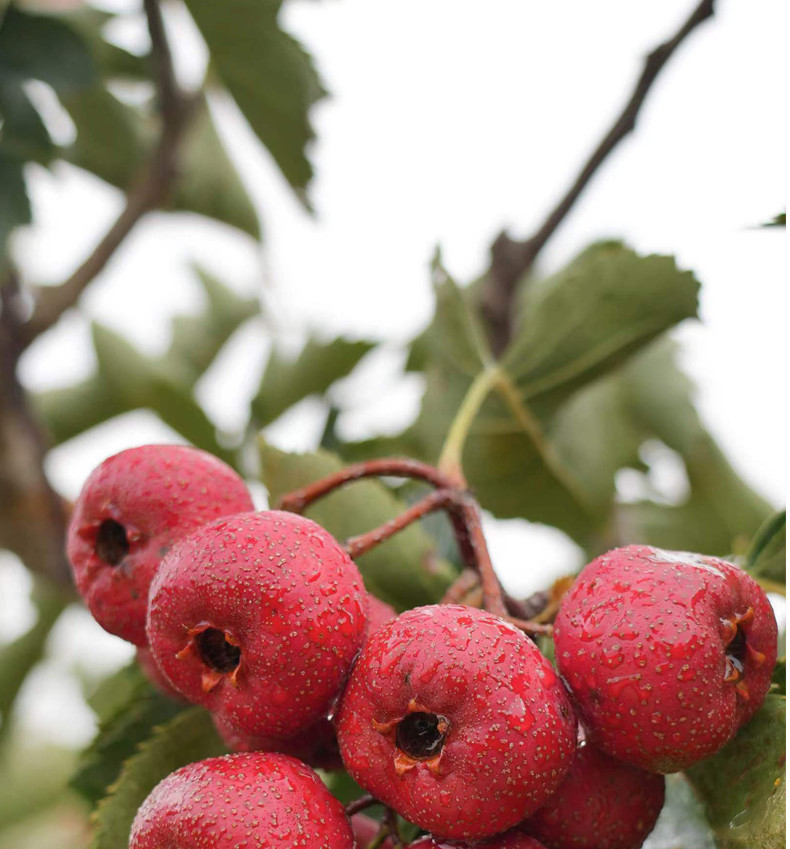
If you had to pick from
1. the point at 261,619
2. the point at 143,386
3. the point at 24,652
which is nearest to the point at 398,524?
the point at 261,619

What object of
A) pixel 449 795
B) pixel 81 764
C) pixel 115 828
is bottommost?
pixel 81 764

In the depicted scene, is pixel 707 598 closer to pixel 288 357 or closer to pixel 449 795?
pixel 449 795

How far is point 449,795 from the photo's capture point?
65cm

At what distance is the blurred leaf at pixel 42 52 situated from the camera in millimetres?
1314

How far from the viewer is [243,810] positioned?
654 millimetres

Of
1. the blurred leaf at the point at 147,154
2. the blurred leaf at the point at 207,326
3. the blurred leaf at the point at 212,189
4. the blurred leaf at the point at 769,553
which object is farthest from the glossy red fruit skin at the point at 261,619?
the blurred leaf at the point at 207,326

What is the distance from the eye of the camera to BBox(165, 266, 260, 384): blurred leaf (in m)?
2.07

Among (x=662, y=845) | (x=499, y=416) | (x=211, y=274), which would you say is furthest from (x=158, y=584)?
(x=211, y=274)

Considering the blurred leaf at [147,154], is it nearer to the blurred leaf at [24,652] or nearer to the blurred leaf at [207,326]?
the blurred leaf at [207,326]

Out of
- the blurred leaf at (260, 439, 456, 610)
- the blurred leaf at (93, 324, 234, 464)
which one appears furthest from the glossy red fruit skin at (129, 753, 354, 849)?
the blurred leaf at (93, 324, 234, 464)

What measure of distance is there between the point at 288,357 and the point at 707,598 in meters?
1.15

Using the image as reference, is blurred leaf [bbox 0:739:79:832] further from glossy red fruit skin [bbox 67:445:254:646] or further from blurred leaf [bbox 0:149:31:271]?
glossy red fruit skin [bbox 67:445:254:646]

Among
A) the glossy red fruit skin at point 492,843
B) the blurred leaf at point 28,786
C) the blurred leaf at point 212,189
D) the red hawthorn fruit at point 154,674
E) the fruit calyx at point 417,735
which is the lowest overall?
the blurred leaf at point 28,786

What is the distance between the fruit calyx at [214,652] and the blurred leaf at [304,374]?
33.7 inches
